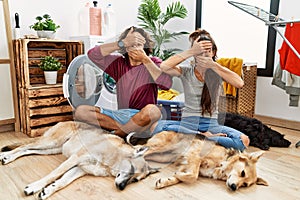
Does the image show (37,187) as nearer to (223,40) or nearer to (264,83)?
(264,83)

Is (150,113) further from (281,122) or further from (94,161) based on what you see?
(281,122)

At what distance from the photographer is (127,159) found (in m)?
1.43

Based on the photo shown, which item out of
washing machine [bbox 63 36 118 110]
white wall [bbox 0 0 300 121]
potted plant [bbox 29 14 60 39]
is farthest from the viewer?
white wall [bbox 0 0 300 121]

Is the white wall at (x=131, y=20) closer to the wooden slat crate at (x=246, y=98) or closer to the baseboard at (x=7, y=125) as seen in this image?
the wooden slat crate at (x=246, y=98)

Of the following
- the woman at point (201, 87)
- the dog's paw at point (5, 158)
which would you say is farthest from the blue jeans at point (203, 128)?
the dog's paw at point (5, 158)

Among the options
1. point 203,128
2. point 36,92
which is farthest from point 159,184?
point 36,92

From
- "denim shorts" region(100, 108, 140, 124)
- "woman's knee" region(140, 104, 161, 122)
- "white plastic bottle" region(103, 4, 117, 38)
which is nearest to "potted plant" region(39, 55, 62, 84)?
"white plastic bottle" region(103, 4, 117, 38)

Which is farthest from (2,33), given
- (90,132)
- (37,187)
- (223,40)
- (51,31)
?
(223,40)

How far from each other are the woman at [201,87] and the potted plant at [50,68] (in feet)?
3.89

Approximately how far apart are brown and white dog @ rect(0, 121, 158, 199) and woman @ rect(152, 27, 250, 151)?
0.94ft

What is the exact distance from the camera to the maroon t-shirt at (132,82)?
5.15 ft

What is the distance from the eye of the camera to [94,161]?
4.85ft

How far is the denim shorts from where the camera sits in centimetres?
167

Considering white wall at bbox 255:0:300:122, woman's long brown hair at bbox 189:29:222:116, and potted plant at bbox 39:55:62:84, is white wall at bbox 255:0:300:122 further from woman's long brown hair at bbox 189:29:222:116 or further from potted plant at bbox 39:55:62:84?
potted plant at bbox 39:55:62:84
